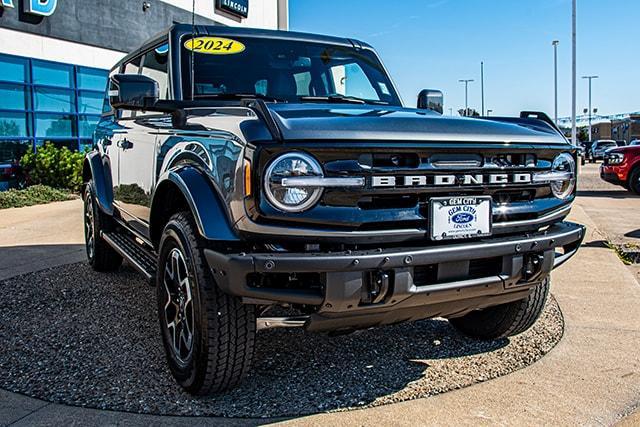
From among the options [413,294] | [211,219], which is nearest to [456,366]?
[413,294]

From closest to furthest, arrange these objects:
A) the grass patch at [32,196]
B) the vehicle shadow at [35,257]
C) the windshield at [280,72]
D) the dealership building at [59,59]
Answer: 1. the windshield at [280,72]
2. the vehicle shadow at [35,257]
3. the grass patch at [32,196]
4. the dealership building at [59,59]

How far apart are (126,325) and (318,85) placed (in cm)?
207

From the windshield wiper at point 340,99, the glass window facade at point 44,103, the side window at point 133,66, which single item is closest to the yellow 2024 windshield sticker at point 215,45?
the windshield wiper at point 340,99

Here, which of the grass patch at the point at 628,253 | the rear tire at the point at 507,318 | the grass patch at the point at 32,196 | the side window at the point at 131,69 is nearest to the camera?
the rear tire at the point at 507,318

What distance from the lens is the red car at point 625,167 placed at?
14198mm

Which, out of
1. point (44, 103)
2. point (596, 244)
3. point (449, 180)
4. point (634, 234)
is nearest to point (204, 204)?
point (449, 180)

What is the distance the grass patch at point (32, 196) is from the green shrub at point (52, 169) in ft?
1.15

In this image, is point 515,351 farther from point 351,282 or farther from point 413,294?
point 351,282

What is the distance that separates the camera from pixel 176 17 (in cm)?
1789

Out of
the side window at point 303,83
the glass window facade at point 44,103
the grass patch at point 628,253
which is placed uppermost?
the glass window facade at point 44,103

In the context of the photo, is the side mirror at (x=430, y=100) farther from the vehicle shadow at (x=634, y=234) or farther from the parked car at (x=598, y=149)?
the parked car at (x=598, y=149)

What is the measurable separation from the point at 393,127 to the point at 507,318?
5.24 feet

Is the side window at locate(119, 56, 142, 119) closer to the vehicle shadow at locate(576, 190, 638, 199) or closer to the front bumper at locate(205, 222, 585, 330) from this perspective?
the front bumper at locate(205, 222, 585, 330)

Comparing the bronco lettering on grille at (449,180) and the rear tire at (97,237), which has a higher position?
the bronco lettering on grille at (449,180)
